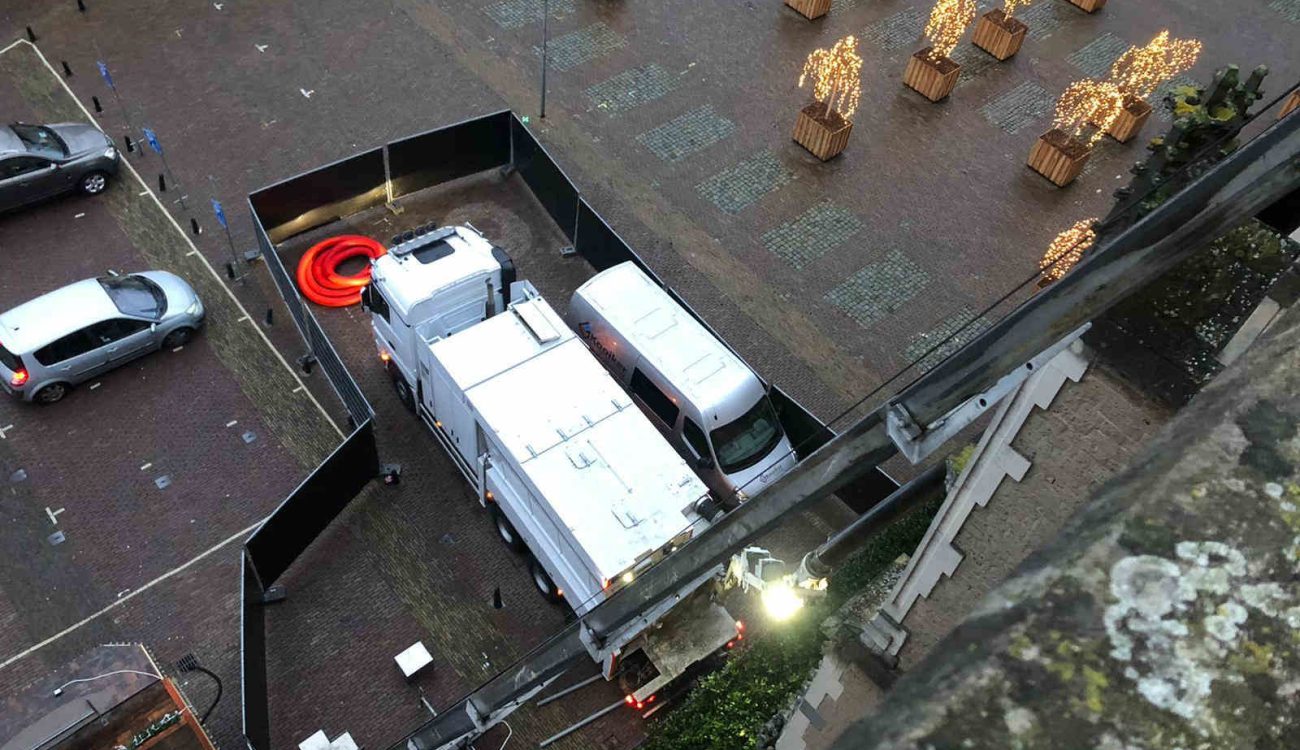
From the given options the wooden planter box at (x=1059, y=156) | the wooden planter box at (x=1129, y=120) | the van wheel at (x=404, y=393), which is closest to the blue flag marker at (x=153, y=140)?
the van wheel at (x=404, y=393)

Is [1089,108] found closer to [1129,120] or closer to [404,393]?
[1129,120]

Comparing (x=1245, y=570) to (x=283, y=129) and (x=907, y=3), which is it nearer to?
(x=283, y=129)

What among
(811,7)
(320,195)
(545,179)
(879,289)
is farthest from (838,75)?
(320,195)

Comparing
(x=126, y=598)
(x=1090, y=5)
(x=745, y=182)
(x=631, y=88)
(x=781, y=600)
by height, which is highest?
(x=1090, y=5)

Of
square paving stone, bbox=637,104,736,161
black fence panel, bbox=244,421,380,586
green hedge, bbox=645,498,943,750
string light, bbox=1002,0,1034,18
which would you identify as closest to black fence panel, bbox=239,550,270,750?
black fence panel, bbox=244,421,380,586

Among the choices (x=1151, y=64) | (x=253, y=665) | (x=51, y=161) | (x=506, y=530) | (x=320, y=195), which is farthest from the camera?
(x=1151, y=64)

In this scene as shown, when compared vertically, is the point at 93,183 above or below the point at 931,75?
below

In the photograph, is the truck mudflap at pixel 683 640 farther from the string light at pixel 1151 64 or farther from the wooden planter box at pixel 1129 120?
the string light at pixel 1151 64
